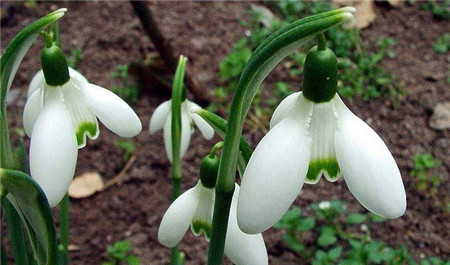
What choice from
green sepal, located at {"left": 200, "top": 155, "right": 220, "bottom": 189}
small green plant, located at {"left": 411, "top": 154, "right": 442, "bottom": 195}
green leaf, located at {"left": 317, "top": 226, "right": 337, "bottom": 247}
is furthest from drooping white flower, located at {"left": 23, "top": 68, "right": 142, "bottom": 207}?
small green plant, located at {"left": 411, "top": 154, "right": 442, "bottom": 195}

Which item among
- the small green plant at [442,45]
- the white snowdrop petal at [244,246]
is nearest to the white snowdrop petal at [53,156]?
the white snowdrop petal at [244,246]

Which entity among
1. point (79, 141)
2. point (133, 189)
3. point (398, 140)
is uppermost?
point (79, 141)

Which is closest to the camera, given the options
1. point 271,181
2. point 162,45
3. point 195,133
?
point 271,181

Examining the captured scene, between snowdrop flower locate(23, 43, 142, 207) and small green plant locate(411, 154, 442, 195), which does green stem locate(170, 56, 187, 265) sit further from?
small green plant locate(411, 154, 442, 195)

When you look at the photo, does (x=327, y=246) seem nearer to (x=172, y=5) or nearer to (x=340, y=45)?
(x=340, y=45)

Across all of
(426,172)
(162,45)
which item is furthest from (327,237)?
(162,45)

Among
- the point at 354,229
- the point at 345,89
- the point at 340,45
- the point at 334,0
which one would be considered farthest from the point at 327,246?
the point at 334,0

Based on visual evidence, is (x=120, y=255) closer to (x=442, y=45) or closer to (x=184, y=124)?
(x=184, y=124)
